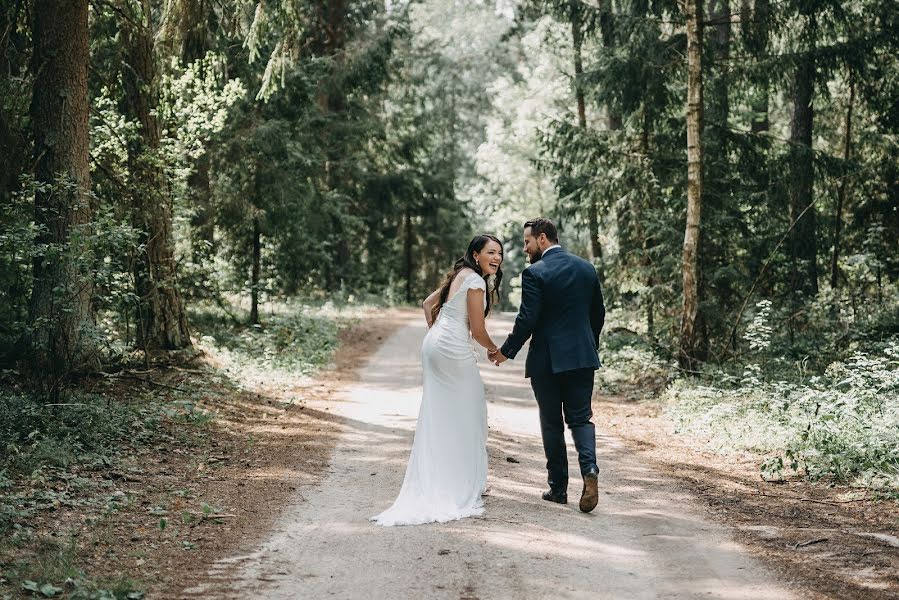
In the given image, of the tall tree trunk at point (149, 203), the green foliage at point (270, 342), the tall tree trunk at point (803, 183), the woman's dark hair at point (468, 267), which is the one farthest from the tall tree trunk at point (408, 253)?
the woman's dark hair at point (468, 267)

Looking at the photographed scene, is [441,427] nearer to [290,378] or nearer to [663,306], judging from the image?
[290,378]

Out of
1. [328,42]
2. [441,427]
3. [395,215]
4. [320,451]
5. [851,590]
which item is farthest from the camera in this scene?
[395,215]

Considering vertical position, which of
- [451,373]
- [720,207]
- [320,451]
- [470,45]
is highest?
[470,45]

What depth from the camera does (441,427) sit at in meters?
6.86

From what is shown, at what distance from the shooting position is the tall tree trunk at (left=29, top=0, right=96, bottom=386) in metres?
8.65

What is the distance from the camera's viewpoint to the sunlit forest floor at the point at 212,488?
5.17 metres

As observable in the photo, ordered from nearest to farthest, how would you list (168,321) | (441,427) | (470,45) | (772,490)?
(441,427) → (772,490) → (168,321) → (470,45)

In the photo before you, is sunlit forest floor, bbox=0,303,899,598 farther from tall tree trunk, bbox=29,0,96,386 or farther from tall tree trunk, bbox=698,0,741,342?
tall tree trunk, bbox=698,0,741,342

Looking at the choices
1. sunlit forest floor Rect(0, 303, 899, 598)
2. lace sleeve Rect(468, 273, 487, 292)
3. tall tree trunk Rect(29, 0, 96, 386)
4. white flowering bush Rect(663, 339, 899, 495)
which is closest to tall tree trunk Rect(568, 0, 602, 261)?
sunlit forest floor Rect(0, 303, 899, 598)

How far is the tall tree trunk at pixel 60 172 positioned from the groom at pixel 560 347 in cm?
477

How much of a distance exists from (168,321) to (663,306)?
28.8 ft

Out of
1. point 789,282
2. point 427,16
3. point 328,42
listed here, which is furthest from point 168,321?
point 427,16

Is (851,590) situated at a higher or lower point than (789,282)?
lower

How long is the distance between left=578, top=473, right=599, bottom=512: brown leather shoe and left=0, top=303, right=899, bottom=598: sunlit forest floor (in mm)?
971
